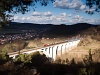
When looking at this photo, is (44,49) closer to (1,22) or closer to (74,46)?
(74,46)

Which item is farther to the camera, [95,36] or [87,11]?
[95,36]

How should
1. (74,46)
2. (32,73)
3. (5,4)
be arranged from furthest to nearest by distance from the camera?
(74,46) < (32,73) < (5,4)

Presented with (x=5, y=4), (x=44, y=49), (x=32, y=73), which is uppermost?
(x=5, y=4)

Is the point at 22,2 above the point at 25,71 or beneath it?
above

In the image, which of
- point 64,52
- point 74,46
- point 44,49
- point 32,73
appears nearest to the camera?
point 32,73

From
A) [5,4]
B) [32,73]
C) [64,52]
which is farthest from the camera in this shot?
[64,52]

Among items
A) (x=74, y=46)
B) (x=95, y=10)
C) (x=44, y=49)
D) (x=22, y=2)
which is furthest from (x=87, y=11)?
(x=74, y=46)

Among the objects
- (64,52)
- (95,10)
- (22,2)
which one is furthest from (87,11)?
(64,52)

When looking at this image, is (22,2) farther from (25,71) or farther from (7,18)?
(25,71)

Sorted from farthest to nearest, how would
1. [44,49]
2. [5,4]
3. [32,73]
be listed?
1. [44,49]
2. [32,73]
3. [5,4]
